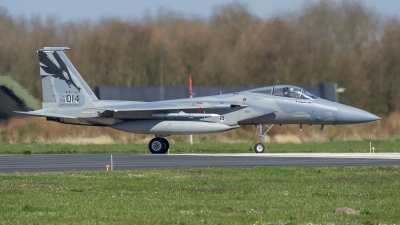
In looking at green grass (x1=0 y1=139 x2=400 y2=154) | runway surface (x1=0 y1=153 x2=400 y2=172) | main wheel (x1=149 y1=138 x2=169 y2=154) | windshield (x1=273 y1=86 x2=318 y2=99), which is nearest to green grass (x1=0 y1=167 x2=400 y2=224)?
runway surface (x1=0 y1=153 x2=400 y2=172)

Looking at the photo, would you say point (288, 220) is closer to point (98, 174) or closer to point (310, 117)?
point (98, 174)

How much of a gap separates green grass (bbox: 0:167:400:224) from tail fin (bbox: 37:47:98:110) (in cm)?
1205

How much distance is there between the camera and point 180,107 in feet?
94.6

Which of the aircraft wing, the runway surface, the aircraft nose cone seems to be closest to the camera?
the runway surface

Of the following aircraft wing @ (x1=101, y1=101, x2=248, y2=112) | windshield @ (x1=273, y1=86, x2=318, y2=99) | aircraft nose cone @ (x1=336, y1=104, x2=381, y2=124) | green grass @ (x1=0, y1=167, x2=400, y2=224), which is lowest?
green grass @ (x1=0, y1=167, x2=400, y2=224)

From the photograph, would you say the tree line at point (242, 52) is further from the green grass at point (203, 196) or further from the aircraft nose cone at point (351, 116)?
the green grass at point (203, 196)

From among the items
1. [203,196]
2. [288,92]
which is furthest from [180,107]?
[203,196]

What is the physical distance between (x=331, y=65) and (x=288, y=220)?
24.6 meters

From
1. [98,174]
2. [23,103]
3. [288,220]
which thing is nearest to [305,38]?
[23,103]

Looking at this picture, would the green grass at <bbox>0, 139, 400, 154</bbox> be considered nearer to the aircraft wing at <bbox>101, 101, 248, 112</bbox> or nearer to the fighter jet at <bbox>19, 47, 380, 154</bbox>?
the fighter jet at <bbox>19, 47, 380, 154</bbox>

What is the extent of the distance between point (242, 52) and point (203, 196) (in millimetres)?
21741

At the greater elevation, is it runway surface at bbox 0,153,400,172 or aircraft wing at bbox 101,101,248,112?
aircraft wing at bbox 101,101,248,112

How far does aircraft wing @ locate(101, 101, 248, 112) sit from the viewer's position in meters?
28.6

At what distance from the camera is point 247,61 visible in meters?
34.2
